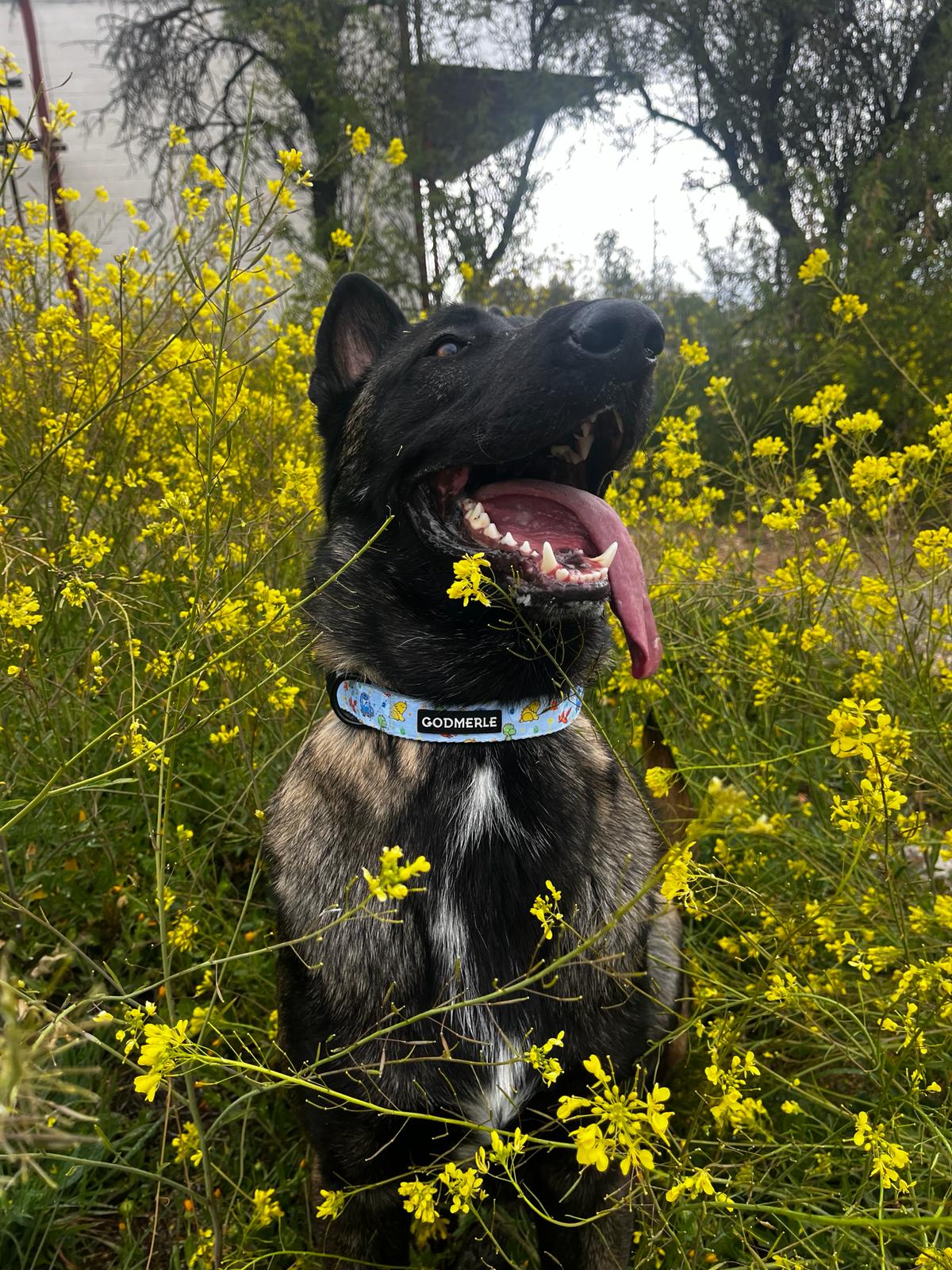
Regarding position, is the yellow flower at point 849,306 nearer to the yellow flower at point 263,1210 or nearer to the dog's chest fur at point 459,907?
the dog's chest fur at point 459,907

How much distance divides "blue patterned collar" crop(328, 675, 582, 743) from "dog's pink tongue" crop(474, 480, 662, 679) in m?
0.17

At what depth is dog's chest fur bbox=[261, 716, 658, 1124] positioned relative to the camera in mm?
1557

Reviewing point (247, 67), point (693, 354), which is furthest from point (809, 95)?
point (693, 354)

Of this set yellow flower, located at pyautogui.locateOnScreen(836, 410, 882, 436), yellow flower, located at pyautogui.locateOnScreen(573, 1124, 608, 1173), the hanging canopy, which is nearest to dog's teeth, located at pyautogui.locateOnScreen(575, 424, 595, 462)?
yellow flower, located at pyautogui.locateOnScreen(836, 410, 882, 436)

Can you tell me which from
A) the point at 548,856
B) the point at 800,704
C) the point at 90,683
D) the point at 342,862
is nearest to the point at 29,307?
the point at 90,683

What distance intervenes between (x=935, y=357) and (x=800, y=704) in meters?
6.91

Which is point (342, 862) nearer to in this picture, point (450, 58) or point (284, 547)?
point (284, 547)

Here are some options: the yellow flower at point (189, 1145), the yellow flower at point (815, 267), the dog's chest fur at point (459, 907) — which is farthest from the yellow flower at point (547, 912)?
the yellow flower at point (815, 267)

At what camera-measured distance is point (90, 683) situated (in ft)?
7.24

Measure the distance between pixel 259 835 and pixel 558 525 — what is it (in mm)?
1353

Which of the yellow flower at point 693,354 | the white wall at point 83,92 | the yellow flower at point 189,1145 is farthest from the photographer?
the white wall at point 83,92

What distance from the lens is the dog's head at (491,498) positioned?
1747mm

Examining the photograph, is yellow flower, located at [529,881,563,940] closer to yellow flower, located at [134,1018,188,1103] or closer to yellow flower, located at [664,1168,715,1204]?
yellow flower, located at [664,1168,715,1204]

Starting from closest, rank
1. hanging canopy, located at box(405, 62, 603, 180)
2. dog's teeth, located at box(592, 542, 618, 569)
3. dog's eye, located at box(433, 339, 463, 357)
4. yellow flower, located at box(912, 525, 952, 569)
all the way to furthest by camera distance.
→ dog's teeth, located at box(592, 542, 618, 569) < yellow flower, located at box(912, 525, 952, 569) < dog's eye, located at box(433, 339, 463, 357) < hanging canopy, located at box(405, 62, 603, 180)
